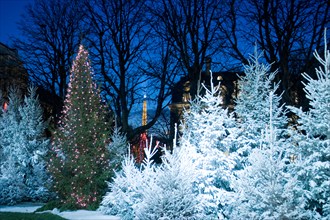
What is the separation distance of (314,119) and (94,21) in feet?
77.0

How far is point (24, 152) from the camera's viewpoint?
21375 mm

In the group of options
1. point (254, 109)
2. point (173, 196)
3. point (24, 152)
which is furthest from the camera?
point (24, 152)

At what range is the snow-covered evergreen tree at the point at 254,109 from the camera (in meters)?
13.3

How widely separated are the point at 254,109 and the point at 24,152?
13.0 m

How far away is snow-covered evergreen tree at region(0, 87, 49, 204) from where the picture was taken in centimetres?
2067

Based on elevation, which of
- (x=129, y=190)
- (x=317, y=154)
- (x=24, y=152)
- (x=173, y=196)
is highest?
(x=317, y=154)

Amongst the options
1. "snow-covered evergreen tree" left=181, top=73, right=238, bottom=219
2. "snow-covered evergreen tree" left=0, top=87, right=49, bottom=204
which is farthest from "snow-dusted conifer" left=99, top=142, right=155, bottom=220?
"snow-covered evergreen tree" left=0, top=87, right=49, bottom=204

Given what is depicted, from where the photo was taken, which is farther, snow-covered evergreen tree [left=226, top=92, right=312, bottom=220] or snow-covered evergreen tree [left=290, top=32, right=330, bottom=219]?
snow-covered evergreen tree [left=290, top=32, right=330, bottom=219]

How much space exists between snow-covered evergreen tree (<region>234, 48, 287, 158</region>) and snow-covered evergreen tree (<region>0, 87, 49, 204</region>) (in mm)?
11345

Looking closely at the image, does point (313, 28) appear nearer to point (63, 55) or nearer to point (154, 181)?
point (154, 181)

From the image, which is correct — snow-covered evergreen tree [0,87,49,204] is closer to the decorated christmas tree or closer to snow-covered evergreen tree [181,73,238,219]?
the decorated christmas tree

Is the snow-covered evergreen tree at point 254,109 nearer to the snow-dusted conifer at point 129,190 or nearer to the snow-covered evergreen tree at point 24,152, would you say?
the snow-dusted conifer at point 129,190

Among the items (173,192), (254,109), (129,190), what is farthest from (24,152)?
(173,192)

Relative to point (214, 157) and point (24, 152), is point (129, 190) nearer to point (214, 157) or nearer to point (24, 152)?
point (214, 157)
